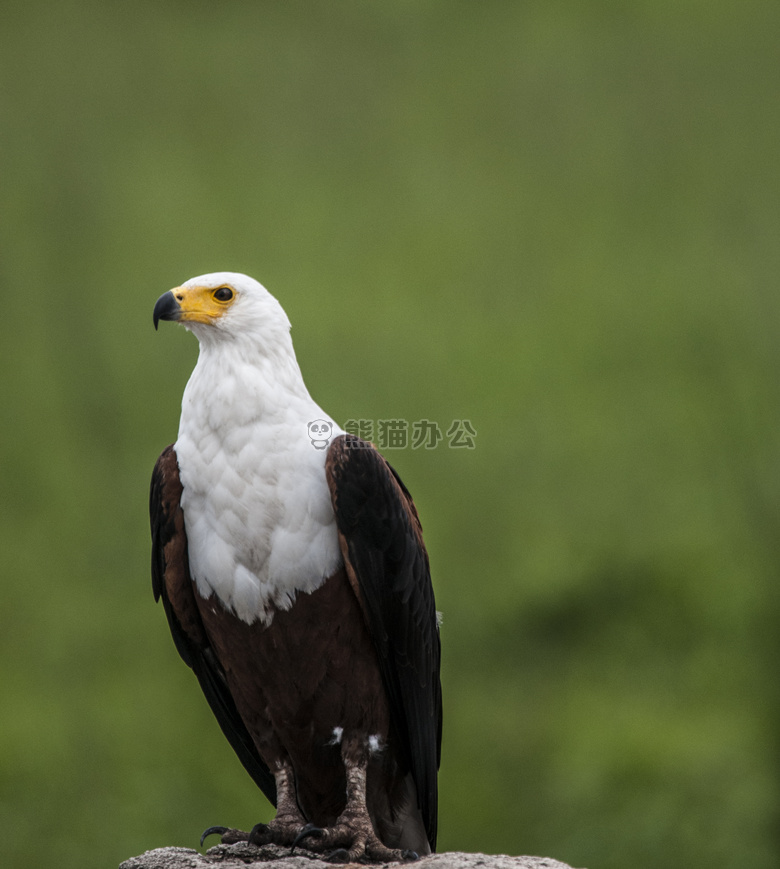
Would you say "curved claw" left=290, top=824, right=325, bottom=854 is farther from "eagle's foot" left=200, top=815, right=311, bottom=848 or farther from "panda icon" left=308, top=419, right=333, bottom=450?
"panda icon" left=308, top=419, right=333, bottom=450

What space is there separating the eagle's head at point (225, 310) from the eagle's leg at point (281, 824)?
60.1 inches

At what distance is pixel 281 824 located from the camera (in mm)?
3482

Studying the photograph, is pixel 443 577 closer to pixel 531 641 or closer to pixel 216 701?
pixel 531 641

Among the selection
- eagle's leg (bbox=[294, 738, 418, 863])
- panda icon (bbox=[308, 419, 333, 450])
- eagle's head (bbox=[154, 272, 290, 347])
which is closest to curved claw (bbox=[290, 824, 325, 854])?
eagle's leg (bbox=[294, 738, 418, 863])

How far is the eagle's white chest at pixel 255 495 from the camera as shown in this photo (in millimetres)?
3258

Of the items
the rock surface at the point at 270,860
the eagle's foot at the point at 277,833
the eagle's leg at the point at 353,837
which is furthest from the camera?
the eagle's foot at the point at 277,833

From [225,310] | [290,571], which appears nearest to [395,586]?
[290,571]

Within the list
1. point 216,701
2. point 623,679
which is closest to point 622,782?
point 623,679

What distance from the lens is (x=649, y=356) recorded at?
939cm

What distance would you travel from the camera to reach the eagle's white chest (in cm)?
326

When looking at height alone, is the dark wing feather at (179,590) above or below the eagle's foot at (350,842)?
above

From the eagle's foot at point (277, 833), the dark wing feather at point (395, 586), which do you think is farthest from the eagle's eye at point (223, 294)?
the eagle's foot at point (277, 833)

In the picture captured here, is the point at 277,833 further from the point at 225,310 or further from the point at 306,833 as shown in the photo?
the point at 225,310

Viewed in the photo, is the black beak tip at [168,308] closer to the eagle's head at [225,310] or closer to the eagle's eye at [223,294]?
the eagle's head at [225,310]
